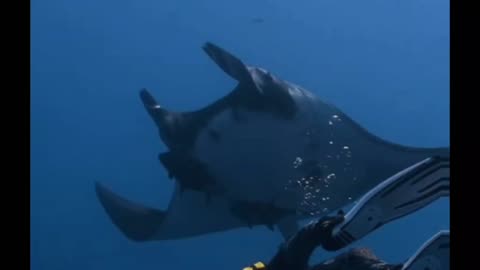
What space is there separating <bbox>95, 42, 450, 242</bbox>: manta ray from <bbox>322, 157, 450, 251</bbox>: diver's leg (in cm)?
200

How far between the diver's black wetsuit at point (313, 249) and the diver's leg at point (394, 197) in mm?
85

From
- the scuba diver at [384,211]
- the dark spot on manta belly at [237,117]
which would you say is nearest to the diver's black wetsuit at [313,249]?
the scuba diver at [384,211]

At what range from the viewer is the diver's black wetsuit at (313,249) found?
10.5 feet

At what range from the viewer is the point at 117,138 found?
20891 millimetres

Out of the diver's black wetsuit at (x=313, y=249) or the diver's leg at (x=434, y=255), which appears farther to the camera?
the diver's black wetsuit at (x=313, y=249)

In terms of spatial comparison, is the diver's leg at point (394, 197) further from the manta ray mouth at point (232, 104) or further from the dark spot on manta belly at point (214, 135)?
the dark spot on manta belly at point (214, 135)

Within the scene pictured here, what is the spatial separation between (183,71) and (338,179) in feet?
44.7

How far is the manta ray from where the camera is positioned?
5246 millimetres

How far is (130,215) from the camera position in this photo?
691cm

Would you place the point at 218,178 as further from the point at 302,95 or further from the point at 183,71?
the point at 183,71

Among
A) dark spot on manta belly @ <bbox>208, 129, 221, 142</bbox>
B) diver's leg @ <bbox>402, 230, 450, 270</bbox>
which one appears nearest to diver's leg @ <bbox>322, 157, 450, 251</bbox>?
diver's leg @ <bbox>402, 230, 450, 270</bbox>

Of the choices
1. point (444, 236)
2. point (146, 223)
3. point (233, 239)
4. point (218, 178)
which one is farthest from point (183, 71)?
point (444, 236)

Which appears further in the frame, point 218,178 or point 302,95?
point 218,178

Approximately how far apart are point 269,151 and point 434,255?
2.78m
